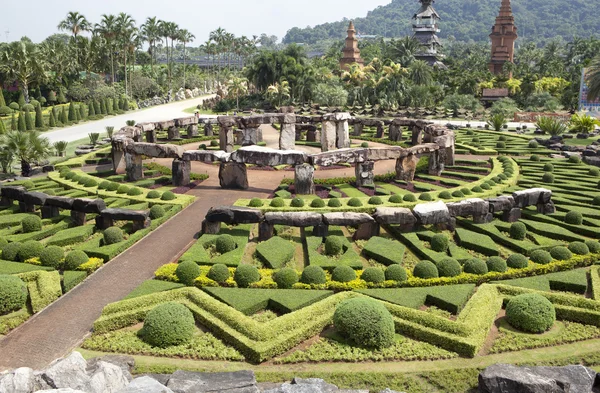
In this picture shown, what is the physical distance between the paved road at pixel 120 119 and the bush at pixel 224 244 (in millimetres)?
48620

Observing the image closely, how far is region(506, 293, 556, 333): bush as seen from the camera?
19.5 metres

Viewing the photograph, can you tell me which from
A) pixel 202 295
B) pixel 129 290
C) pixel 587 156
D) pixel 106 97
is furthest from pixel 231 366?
pixel 106 97

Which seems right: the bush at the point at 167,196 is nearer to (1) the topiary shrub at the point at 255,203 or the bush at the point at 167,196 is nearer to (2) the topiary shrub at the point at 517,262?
(1) the topiary shrub at the point at 255,203

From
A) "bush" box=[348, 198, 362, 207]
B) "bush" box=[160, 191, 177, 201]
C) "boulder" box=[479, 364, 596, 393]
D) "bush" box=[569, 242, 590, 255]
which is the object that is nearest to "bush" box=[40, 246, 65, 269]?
"bush" box=[160, 191, 177, 201]

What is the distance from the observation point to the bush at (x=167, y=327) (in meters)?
18.4

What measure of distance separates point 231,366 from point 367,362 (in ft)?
14.9

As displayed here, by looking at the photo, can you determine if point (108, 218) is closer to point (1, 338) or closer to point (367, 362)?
point (1, 338)

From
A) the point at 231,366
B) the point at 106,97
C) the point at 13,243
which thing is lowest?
the point at 231,366

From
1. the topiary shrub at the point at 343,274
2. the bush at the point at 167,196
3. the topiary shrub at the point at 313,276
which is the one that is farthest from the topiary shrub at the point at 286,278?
the bush at the point at 167,196

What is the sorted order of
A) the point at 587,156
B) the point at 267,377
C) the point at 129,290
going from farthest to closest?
the point at 587,156 < the point at 129,290 < the point at 267,377

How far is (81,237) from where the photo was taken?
28.2m

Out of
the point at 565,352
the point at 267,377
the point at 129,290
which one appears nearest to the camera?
Answer: the point at 267,377

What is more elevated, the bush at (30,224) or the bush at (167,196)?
the bush at (167,196)

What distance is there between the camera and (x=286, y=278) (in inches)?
883
